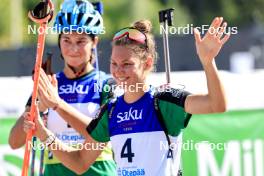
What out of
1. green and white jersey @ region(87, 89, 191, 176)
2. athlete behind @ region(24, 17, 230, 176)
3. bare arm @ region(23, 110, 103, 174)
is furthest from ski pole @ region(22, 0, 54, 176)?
green and white jersey @ region(87, 89, 191, 176)

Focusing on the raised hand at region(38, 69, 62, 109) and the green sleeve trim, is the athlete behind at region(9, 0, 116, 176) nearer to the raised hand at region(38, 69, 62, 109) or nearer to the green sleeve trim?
the raised hand at region(38, 69, 62, 109)

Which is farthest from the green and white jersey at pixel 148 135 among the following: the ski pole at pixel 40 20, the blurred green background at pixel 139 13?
the blurred green background at pixel 139 13

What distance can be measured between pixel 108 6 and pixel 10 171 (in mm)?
41058

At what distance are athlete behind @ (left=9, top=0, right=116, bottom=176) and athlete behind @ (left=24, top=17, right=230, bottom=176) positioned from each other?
Result: 77cm

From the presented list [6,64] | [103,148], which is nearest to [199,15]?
[6,64]

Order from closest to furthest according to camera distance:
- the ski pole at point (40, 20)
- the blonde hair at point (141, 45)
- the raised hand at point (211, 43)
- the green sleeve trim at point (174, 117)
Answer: the raised hand at point (211, 43) < the green sleeve trim at point (174, 117) < the blonde hair at point (141, 45) < the ski pole at point (40, 20)

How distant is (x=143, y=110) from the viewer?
5723 millimetres

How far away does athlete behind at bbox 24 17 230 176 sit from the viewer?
5410 millimetres

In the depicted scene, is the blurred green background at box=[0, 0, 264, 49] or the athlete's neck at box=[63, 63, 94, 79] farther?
the blurred green background at box=[0, 0, 264, 49]

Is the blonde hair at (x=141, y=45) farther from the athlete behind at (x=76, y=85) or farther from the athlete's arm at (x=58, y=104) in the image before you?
the athlete behind at (x=76, y=85)

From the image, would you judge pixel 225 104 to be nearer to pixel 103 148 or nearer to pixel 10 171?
pixel 103 148

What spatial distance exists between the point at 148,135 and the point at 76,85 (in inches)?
55.7

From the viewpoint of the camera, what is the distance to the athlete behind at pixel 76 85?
6793 mm

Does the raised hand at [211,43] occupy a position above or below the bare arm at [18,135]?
above
